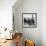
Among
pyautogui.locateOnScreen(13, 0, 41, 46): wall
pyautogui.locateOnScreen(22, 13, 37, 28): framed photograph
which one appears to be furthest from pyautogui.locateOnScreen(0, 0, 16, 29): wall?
pyautogui.locateOnScreen(22, 13, 37, 28): framed photograph

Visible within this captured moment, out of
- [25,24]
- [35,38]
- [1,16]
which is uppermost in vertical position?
[1,16]

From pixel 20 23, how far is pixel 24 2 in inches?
43.0

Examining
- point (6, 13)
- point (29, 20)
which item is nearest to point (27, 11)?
point (29, 20)

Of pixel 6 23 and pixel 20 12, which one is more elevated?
pixel 20 12

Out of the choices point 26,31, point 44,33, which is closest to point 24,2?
point 26,31

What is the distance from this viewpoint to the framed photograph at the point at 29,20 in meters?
5.82

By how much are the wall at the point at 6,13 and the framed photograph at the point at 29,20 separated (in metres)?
1.26

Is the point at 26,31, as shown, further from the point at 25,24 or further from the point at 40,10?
the point at 40,10

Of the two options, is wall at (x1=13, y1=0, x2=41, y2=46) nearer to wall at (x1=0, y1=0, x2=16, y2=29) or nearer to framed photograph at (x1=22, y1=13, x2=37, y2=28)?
framed photograph at (x1=22, y1=13, x2=37, y2=28)

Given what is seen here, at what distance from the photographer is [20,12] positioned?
19.1 feet

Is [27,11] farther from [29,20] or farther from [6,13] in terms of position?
[6,13]

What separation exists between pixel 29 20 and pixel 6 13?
4.98ft

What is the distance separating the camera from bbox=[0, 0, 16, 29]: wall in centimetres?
463

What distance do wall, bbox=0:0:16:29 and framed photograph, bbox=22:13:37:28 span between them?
49.6 inches
